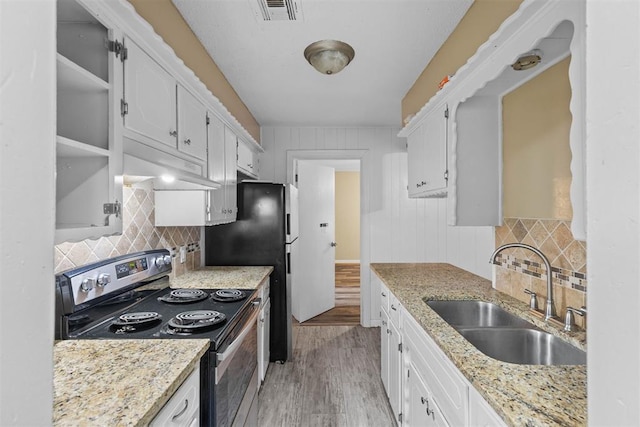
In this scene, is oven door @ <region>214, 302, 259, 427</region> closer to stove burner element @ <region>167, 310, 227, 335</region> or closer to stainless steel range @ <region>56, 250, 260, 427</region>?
stainless steel range @ <region>56, 250, 260, 427</region>

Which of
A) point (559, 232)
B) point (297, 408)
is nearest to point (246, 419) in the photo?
point (297, 408)

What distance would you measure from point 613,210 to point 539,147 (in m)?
1.44

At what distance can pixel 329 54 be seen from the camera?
224 centimetres

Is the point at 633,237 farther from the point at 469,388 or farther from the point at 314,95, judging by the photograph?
the point at 314,95

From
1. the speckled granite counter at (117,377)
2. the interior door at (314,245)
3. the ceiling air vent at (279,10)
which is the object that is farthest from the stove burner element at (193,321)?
the interior door at (314,245)

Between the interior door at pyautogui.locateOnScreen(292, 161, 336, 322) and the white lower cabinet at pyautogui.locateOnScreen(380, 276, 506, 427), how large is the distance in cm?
180

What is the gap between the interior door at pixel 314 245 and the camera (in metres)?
4.22

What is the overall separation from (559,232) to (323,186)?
3.38 m

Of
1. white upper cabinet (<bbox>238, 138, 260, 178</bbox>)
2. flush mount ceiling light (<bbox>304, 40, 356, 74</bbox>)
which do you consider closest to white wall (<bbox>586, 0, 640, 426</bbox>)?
flush mount ceiling light (<bbox>304, 40, 356, 74</bbox>)

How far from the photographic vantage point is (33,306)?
37cm

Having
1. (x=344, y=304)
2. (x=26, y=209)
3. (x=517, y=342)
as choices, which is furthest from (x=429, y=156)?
(x=344, y=304)

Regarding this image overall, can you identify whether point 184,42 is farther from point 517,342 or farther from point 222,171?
point 517,342

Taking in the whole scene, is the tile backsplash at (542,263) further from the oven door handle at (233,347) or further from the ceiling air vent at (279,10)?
the ceiling air vent at (279,10)

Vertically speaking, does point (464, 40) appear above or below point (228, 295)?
above
